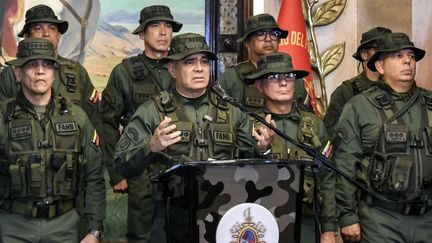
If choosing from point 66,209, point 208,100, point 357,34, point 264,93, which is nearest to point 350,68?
point 357,34

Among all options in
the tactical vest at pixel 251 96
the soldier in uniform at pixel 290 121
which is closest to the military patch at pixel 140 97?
the tactical vest at pixel 251 96

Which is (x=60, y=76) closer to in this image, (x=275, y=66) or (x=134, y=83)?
(x=134, y=83)

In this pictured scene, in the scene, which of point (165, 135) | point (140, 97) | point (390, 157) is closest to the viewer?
point (165, 135)

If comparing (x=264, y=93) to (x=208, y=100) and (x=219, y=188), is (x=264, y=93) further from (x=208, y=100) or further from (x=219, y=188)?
(x=219, y=188)

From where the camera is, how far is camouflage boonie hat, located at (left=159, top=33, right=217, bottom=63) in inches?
204

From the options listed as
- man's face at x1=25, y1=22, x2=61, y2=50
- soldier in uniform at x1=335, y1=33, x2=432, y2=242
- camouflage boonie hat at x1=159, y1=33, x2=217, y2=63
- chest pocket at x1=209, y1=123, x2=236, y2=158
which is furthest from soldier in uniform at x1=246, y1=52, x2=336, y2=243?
man's face at x1=25, y1=22, x2=61, y2=50

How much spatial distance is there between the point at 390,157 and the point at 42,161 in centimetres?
218

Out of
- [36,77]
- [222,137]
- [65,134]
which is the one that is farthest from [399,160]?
[36,77]

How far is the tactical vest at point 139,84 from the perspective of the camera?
637 centimetres

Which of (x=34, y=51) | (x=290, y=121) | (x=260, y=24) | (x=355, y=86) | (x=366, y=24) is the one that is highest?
(x=366, y=24)

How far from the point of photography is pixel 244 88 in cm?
623

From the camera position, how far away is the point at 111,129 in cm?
642

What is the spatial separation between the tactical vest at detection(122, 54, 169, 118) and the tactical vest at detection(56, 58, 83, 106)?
375mm

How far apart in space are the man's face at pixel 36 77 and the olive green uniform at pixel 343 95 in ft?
7.68
